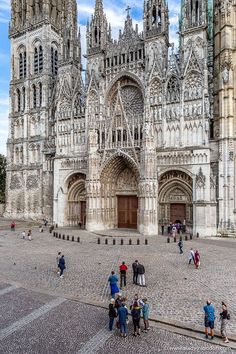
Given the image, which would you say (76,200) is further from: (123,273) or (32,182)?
(123,273)

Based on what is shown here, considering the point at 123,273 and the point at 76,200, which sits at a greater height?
the point at 76,200

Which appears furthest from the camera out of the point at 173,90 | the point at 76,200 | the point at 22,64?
the point at 22,64

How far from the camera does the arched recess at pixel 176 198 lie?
33.4m

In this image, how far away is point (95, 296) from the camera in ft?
44.3

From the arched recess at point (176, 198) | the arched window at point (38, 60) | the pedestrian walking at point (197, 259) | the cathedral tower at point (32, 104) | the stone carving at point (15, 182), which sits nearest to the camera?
the pedestrian walking at point (197, 259)

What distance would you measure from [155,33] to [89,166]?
61.5ft

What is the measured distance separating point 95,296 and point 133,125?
24.3m

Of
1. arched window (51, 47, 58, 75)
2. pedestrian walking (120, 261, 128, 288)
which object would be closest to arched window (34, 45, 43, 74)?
arched window (51, 47, 58, 75)

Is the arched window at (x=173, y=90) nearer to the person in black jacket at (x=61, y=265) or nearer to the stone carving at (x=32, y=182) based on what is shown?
the stone carving at (x=32, y=182)

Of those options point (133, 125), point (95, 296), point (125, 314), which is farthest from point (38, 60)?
point (125, 314)

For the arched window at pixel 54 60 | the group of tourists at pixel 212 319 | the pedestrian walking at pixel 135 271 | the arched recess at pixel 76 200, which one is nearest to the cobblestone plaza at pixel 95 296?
the group of tourists at pixel 212 319

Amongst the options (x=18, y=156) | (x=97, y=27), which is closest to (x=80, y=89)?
(x=97, y=27)

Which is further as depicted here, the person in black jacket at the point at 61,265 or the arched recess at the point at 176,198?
the arched recess at the point at 176,198

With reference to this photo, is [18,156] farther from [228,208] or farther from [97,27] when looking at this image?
[228,208]
